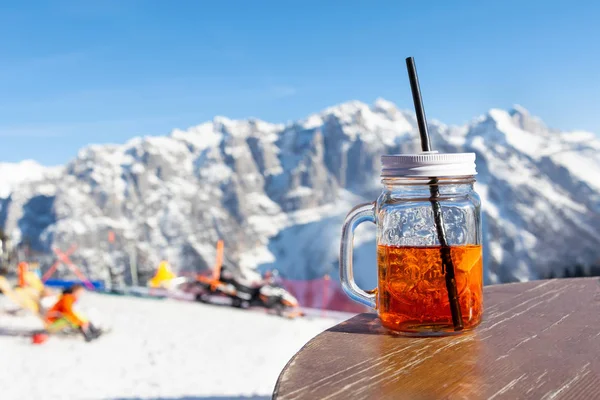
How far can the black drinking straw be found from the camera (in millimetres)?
922

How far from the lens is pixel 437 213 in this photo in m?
0.95

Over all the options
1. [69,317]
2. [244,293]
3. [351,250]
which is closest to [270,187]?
[244,293]

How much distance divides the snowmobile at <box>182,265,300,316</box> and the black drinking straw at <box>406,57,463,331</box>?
717 centimetres

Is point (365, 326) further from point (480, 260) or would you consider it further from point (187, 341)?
point (187, 341)

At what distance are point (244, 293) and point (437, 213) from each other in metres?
7.79

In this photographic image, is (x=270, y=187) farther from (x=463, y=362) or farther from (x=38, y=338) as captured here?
(x=463, y=362)

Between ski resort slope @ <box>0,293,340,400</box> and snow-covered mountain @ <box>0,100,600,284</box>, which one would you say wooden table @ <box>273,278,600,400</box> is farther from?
snow-covered mountain @ <box>0,100,600,284</box>

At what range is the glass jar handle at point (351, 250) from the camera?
1.02m

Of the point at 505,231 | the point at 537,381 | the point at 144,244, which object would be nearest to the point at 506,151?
the point at 505,231

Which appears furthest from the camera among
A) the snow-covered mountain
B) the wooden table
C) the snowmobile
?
the snow-covered mountain

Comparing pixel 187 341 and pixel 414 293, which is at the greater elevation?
pixel 414 293

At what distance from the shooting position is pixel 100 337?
629 centimetres

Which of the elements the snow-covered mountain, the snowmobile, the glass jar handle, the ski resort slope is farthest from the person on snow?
the snow-covered mountain

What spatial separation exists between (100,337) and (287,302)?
2762 millimetres
